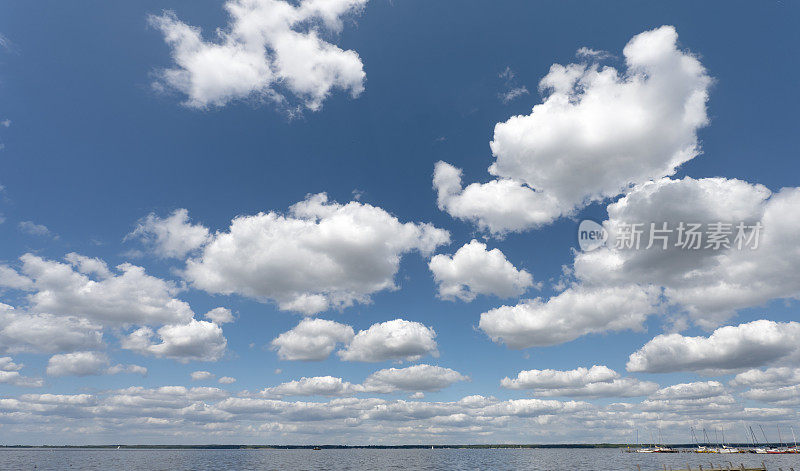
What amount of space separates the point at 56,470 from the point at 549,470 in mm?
204845

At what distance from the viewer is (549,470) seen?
165250mm

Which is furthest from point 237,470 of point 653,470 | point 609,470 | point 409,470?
point 653,470

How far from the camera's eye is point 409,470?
16962cm

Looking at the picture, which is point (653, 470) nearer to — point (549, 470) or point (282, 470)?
point (549, 470)

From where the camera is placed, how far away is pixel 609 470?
166m

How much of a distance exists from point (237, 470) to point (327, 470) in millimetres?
33989

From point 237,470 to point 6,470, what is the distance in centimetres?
9864

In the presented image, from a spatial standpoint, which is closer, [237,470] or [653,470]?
[237,470]

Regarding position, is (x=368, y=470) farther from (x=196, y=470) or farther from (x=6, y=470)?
(x=6, y=470)

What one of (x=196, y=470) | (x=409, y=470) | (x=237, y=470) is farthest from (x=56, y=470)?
(x=409, y=470)

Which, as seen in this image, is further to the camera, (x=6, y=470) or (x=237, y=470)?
(x=6, y=470)

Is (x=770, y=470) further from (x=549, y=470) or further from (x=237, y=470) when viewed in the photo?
(x=237, y=470)

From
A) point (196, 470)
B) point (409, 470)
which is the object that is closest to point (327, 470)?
point (409, 470)

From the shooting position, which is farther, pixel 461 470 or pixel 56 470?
pixel 56 470
